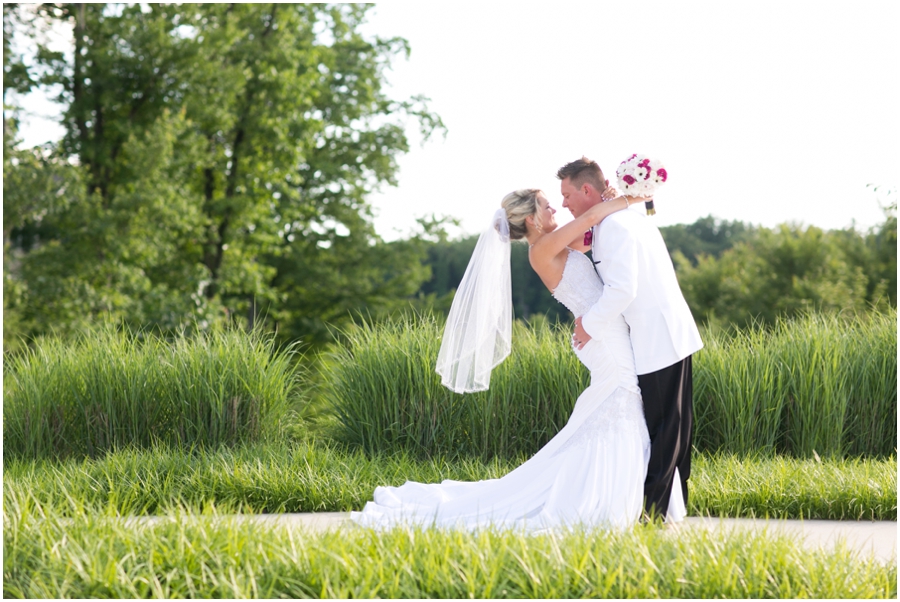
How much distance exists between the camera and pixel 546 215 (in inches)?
161

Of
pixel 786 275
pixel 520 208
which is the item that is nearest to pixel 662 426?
pixel 520 208

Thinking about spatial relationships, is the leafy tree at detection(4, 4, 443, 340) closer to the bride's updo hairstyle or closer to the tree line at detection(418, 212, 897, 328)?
the tree line at detection(418, 212, 897, 328)

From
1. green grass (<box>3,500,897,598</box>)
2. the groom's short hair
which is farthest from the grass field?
the groom's short hair

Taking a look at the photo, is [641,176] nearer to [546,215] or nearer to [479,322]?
[546,215]

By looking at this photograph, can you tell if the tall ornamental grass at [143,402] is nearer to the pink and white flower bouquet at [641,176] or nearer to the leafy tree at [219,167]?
the pink and white flower bouquet at [641,176]

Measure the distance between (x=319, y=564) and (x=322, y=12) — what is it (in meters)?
19.9

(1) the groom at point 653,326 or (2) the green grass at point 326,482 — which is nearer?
(1) the groom at point 653,326

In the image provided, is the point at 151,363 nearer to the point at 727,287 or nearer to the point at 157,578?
the point at 157,578

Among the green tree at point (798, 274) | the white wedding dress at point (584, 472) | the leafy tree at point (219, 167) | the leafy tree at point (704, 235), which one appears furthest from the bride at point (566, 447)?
the leafy tree at point (704, 235)

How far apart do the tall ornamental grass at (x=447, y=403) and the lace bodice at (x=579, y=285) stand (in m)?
1.97

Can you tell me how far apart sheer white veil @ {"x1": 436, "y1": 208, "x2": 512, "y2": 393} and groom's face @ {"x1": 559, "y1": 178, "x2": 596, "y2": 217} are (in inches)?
17.9

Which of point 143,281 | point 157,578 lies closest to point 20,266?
point 143,281

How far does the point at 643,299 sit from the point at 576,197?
2.22ft

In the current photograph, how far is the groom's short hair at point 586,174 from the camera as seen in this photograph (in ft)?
13.2
